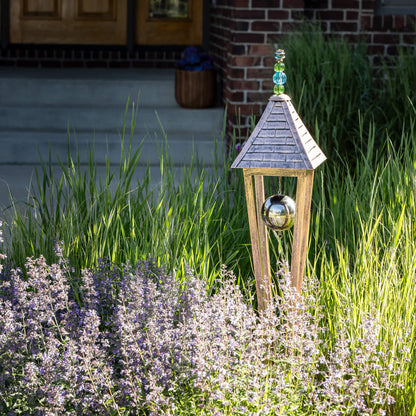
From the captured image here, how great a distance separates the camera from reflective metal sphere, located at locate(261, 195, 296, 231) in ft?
8.79

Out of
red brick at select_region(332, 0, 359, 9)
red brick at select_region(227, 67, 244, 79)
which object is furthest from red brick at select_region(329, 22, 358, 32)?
red brick at select_region(227, 67, 244, 79)

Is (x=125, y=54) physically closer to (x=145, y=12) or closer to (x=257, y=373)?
(x=145, y=12)

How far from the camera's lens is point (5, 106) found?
22.4 feet

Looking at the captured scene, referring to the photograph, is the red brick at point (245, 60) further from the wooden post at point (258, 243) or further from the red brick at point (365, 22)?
the wooden post at point (258, 243)

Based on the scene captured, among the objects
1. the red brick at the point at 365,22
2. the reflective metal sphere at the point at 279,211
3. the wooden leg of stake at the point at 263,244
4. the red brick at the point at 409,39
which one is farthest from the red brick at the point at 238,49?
the reflective metal sphere at the point at 279,211

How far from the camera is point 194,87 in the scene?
21.7 feet

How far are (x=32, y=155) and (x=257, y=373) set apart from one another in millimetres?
4457

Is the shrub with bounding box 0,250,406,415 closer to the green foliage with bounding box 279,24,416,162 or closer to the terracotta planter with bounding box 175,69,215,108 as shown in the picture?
the green foliage with bounding box 279,24,416,162

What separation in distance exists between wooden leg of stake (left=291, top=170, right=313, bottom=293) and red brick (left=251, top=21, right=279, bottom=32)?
347 centimetres

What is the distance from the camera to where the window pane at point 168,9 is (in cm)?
830

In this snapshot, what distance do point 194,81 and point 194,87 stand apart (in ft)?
0.18

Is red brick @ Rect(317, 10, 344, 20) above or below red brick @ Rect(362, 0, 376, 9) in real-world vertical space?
below

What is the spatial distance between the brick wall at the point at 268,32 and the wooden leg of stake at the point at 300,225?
307 centimetres

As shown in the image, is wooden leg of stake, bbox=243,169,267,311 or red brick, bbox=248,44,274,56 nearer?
wooden leg of stake, bbox=243,169,267,311
